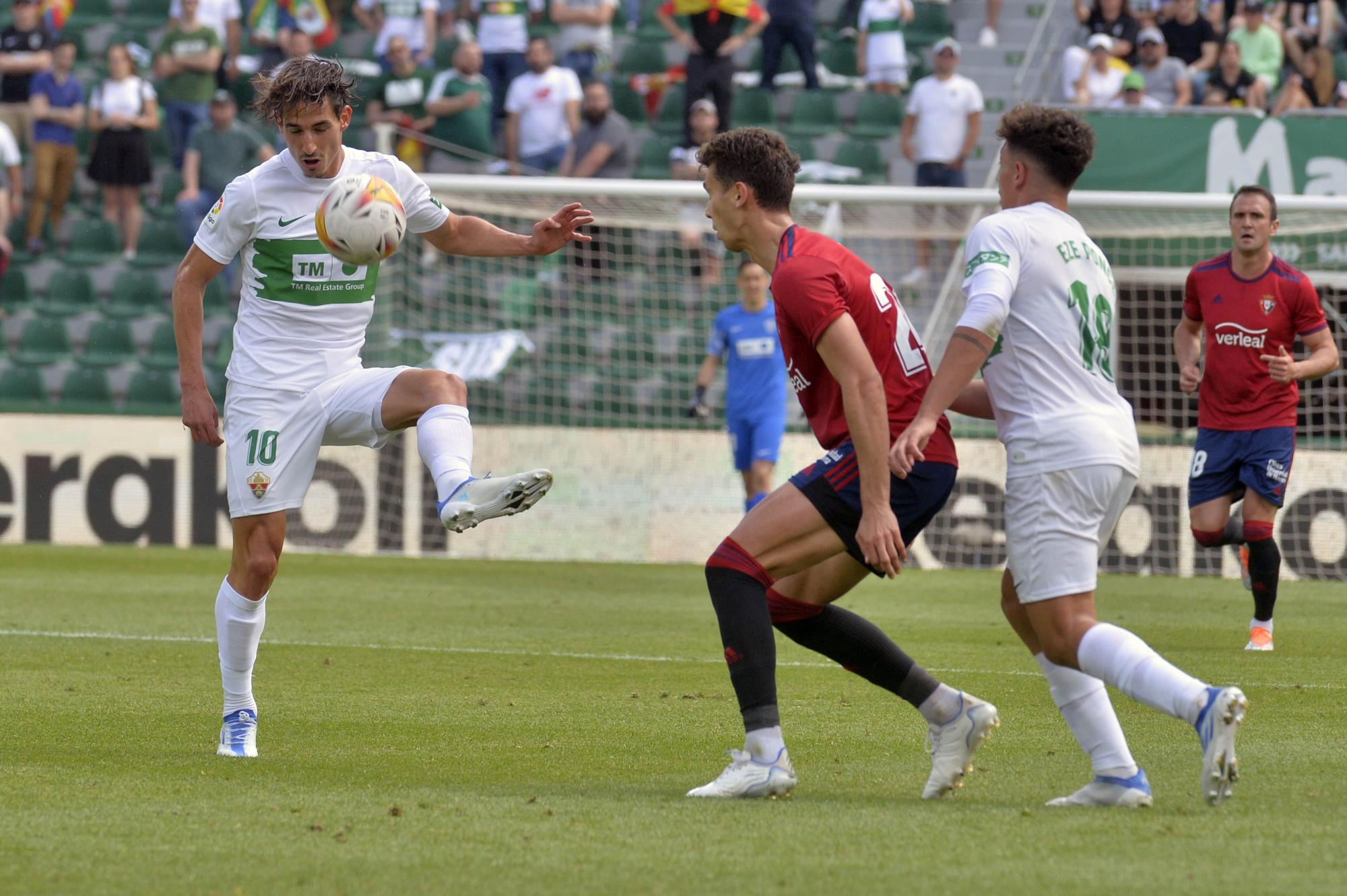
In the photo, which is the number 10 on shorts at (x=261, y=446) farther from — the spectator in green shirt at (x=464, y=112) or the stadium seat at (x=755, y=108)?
the stadium seat at (x=755, y=108)

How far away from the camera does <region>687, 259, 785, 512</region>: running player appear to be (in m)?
13.6

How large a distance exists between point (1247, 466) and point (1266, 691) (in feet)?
7.29

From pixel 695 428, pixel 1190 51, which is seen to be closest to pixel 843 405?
pixel 695 428

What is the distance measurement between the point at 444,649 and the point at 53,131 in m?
12.3

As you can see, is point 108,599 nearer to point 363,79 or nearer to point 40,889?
point 40,889

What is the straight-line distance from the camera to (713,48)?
1825 centimetres

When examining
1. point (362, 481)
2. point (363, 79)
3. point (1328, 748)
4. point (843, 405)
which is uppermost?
point (363, 79)

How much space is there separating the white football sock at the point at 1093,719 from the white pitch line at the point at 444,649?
340 cm

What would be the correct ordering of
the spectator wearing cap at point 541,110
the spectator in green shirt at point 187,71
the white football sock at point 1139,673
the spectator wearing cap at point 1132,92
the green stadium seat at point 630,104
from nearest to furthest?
the white football sock at point 1139,673
the spectator wearing cap at point 1132,92
the spectator wearing cap at point 541,110
the spectator in green shirt at point 187,71
the green stadium seat at point 630,104

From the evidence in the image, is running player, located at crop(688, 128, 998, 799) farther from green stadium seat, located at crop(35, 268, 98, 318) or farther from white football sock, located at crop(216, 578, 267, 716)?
green stadium seat, located at crop(35, 268, 98, 318)

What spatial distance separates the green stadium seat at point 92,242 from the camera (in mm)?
19578

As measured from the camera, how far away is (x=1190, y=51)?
18.2 meters

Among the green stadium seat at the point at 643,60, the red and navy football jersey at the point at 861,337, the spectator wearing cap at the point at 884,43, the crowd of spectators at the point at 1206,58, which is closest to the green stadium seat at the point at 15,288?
the green stadium seat at the point at 643,60

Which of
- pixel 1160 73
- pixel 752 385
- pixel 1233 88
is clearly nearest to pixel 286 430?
pixel 752 385
